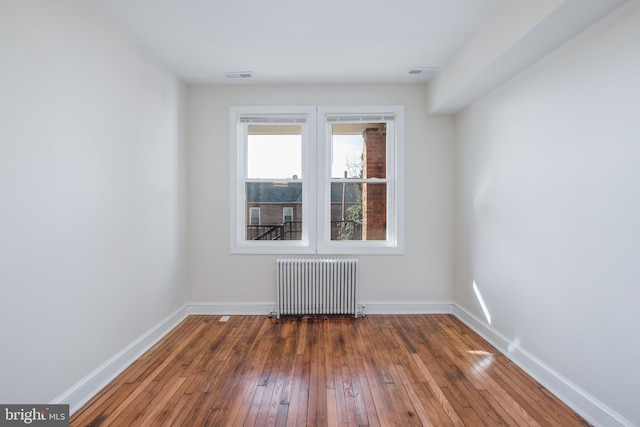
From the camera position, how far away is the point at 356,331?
324 cm

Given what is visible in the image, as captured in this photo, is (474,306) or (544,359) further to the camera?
(474,306)

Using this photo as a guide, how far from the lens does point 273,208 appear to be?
3.92m

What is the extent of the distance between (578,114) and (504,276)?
1435 millimetres

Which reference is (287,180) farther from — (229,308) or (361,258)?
(229,308)

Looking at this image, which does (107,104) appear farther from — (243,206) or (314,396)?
(314,396)

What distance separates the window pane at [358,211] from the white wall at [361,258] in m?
0.31

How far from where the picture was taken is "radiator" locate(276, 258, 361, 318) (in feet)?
11.8

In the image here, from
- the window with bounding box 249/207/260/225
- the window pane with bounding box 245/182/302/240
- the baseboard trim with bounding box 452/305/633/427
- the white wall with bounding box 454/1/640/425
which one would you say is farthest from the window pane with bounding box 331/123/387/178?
the baseboard trim with bounding box 452/305/633/427

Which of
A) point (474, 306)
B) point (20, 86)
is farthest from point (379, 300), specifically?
point (20, 86)

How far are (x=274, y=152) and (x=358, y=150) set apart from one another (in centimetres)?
106

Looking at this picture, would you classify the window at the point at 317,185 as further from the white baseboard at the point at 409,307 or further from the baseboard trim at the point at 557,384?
the baseboard trim at the point at 557,384

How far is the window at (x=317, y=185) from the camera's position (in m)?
3.78

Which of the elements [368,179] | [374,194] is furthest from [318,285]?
[368,179]

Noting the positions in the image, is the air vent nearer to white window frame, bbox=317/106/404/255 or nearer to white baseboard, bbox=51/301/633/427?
white window frame, bbox=317/106/404/255
